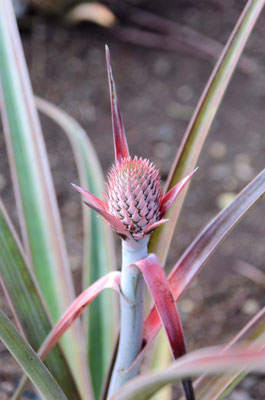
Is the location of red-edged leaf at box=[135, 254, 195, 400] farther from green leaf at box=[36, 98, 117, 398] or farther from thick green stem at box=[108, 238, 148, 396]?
green leaf at box=[36, 98, 117, 398]

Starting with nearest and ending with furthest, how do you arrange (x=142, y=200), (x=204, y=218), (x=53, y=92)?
1. (x=142, y=200)
2. (x=204, y=218)
3. (x=53, y=92)

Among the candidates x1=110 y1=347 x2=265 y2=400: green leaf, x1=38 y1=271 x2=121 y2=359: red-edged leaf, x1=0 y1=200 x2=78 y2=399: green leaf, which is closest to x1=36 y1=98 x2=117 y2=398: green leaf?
x1=0 y1=200 x2=78 y2=399: green leaf

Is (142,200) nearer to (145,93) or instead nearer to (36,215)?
(36,215)

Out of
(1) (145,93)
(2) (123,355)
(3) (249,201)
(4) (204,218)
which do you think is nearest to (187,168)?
(3) (249,201)

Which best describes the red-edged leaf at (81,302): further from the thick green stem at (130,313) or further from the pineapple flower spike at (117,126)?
the pineapple flower spike at (117,126)

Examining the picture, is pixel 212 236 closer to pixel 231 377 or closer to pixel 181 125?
pixel 231 377

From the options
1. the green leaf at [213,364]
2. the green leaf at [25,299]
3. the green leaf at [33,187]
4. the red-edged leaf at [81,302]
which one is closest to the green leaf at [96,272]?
the green leaf at [33,187]
